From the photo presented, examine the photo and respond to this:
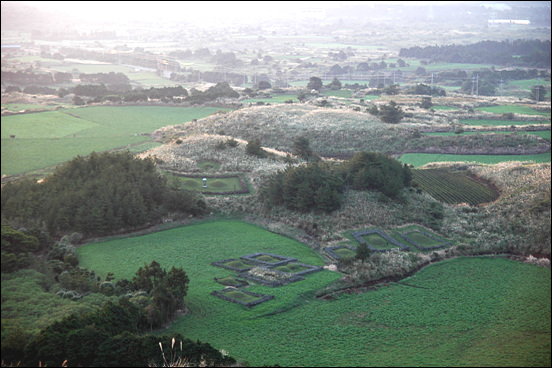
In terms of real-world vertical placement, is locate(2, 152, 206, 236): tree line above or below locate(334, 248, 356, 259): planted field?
above

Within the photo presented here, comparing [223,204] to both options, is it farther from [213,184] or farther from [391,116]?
[391,116]

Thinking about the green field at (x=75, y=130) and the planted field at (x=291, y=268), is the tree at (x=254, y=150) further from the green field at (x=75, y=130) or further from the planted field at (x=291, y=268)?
the planted field at (x=291, y=268)

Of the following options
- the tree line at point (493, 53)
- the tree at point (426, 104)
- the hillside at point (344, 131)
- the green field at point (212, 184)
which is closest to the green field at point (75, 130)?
the hillside at point (344, 131)

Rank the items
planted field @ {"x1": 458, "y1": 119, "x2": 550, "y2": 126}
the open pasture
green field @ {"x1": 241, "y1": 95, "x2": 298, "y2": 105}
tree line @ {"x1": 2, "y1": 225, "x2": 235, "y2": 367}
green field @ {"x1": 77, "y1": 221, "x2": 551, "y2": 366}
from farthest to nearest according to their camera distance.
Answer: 1. green field @ {"x1": 241, "y1": 95, "x2": 298, "y2": 105}
2. planted field @ {"x1": 458, "y1": 119, "x2": 550, "y2": 126}
3. the open pasture
4. green field @ {"x1": 77, "y1": 221, "x2": 551, "y2": 366}
5. tree line @ {"x1": 2, "y1": 225, "x2": 235, "y2": 367}

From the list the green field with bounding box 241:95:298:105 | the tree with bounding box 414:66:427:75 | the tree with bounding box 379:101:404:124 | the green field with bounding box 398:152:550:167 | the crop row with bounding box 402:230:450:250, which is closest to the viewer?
the crop row with bounding box 402:230:450:250

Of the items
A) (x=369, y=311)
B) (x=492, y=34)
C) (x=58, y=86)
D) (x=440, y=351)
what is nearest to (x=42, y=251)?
(x=369, y=311)

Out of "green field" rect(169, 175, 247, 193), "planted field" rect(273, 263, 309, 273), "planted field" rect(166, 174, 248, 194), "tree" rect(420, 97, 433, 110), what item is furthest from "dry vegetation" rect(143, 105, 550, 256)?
"tree" rect(420, 97, 433, 110)

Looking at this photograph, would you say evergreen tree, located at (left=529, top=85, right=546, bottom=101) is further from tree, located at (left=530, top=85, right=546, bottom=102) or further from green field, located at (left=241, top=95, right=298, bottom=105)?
green field, located at (left=241, top=95, right=298, bottom=105)

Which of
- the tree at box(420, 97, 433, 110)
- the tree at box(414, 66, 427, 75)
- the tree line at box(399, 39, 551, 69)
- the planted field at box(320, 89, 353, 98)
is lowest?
the tree at box(420, 97, 433, 110)
